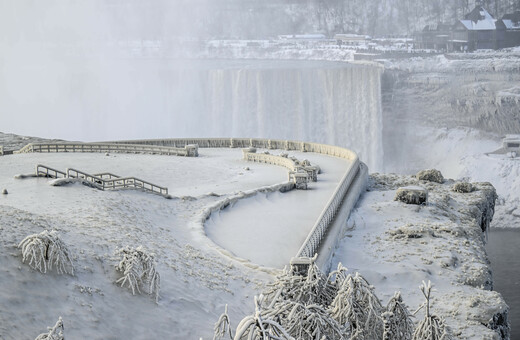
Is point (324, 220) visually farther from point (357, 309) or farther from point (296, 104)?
point (296, 104)

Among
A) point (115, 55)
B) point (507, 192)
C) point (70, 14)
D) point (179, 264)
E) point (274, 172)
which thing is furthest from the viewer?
point (70, 14)

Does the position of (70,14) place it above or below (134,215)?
above

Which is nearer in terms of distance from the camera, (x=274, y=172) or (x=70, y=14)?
(x=274, y=172)

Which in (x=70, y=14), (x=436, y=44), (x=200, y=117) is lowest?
(x=200, y=117)

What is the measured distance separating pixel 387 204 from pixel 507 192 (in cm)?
4411

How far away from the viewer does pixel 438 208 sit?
47188mm

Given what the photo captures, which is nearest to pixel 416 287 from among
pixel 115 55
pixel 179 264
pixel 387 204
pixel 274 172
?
pixel 179 264

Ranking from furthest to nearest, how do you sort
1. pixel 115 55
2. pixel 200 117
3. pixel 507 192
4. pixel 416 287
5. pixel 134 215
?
pixel 115 55, pixel 200 117, pixel 507 192, pixel 134 215, pixel 416 287

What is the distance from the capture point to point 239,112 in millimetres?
110188

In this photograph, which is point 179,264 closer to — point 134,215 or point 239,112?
point 134,215

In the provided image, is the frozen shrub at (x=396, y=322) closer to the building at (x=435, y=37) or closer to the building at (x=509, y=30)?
the building at (x=509, y=30)

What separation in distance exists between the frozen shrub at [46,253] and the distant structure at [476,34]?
3317 inches

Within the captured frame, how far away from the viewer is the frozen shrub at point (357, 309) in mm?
22109

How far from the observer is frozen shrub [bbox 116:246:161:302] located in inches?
1057
